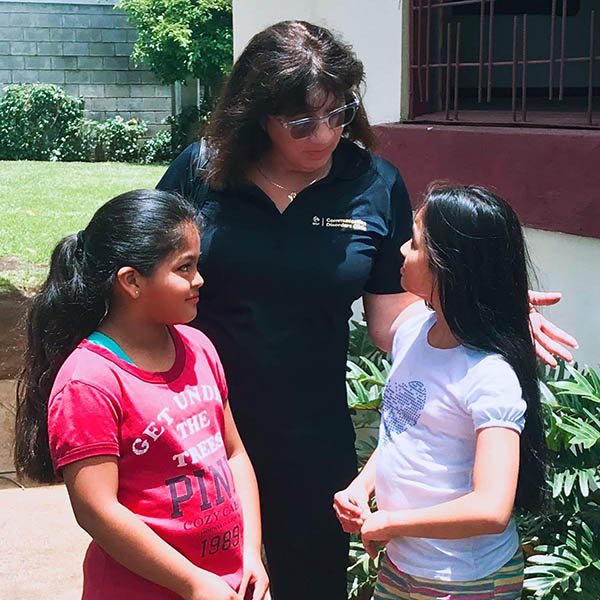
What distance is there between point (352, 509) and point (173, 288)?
0.55 meters

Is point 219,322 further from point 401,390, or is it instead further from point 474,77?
point 474,77

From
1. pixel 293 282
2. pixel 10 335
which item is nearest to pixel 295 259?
pixel 293 282

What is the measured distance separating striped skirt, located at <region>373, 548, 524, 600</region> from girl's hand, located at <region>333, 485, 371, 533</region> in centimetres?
12

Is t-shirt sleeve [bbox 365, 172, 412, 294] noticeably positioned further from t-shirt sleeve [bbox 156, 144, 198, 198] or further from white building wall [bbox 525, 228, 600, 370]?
white building wall [bbox 525, 228, 600, 370]

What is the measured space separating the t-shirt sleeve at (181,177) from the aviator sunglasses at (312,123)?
0.28 meters

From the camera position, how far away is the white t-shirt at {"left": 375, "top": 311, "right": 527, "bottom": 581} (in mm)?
1752

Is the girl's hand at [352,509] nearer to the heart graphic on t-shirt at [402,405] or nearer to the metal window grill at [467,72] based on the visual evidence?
the heart graphic on t-shirt at [402,405]

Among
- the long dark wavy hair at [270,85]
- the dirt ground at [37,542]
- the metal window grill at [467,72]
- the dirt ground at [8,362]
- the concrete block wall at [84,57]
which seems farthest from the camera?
the concrete block wall at [84,57]

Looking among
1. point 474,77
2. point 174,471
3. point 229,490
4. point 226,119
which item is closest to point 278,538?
point 229,490

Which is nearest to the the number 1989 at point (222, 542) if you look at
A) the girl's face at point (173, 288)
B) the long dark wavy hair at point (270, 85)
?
the girl's face at point (173, 288)

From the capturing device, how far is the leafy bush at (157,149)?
1766 centimetres

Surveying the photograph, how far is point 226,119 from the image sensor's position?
2297 millimetres

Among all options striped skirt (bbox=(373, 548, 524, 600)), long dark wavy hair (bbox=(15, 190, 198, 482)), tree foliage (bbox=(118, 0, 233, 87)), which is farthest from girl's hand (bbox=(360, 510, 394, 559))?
tree foliage (bbox=(118, 0, 233, 87))

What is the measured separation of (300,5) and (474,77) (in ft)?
4.67
